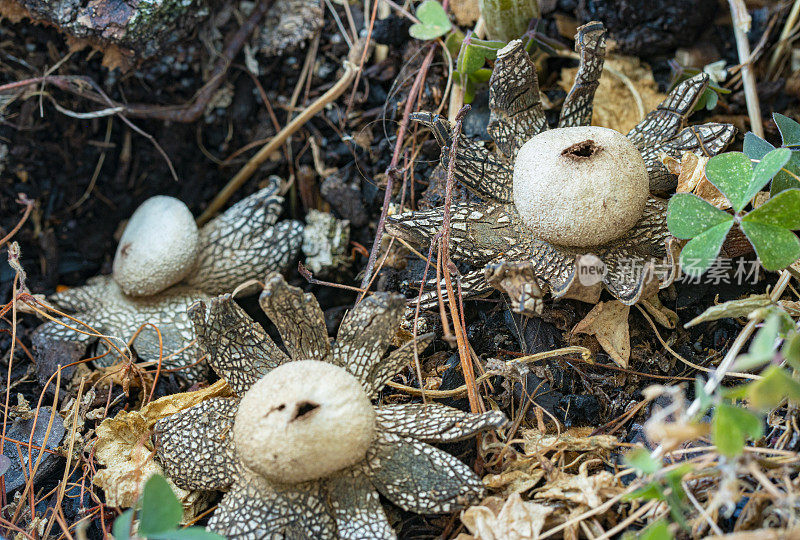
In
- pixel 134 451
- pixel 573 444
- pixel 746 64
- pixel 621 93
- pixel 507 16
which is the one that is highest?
pixel 507 16

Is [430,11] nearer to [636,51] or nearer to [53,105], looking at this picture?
[636,51]

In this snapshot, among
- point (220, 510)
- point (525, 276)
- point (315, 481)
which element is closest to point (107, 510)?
point (220, 510)

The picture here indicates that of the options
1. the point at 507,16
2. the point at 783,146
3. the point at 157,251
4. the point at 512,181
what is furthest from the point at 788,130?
the point at 157,251

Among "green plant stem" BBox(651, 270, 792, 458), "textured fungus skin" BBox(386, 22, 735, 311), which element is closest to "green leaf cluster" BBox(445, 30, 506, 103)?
"textured fungus skin" BBox(386, 22, 735, 311)

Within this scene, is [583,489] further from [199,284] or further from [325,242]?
[199,284]

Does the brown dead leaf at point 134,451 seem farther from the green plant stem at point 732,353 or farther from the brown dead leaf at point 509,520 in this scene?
the green plant stem at point 732,353
